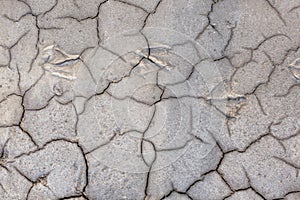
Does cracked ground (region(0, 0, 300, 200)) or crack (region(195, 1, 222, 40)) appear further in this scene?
crack (region(195, 1, 222, 40))

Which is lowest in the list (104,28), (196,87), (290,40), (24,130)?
(24,130)

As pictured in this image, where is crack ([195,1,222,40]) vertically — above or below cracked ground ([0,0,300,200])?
above

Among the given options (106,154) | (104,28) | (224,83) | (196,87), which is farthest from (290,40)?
(106,154)

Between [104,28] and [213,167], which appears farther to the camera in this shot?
[104,28]

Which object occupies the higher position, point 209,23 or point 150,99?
point 209,23

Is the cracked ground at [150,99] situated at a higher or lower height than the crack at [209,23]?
lower

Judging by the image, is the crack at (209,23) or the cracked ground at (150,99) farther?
the crack at (209,23)

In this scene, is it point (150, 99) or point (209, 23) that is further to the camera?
point (209, 23)

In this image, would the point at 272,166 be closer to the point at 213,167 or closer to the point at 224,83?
the point at 213,167
